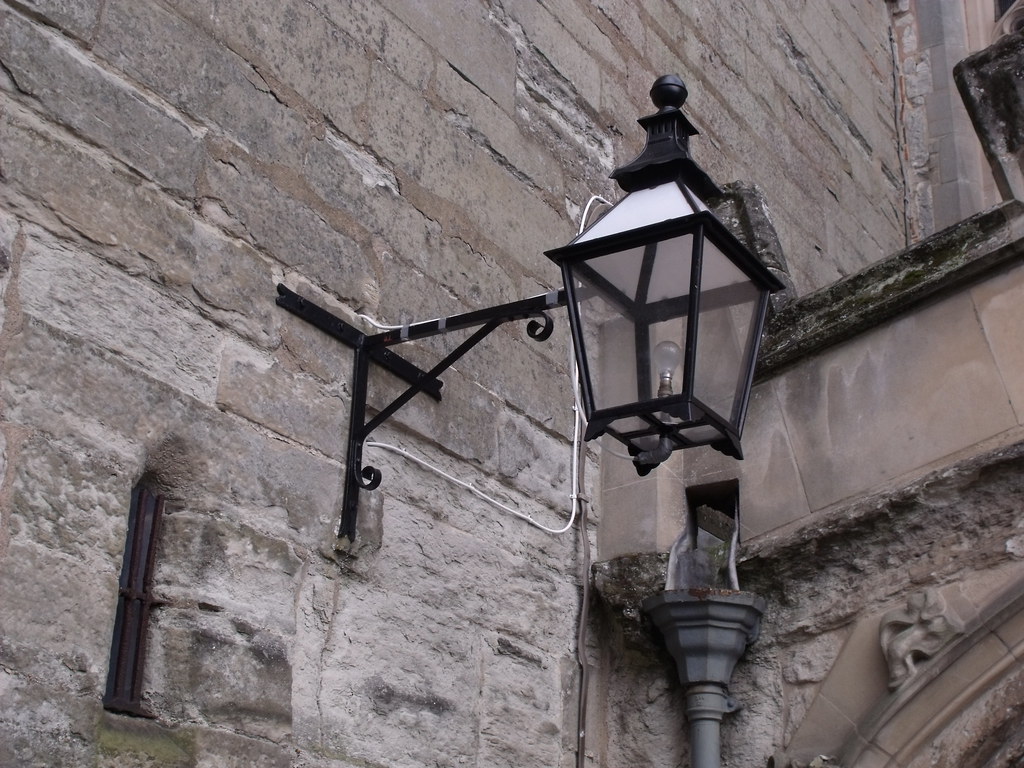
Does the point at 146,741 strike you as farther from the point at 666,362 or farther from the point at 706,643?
the point at 706,643

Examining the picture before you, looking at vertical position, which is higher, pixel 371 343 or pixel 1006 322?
pixel 1006 322

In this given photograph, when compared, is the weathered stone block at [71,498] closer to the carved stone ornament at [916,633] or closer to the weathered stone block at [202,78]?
the weathered stone block at [202,78]

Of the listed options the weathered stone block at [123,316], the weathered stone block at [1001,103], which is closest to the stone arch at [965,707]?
the weathered stone block at [1001,103]

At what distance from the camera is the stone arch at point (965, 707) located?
2.82 m

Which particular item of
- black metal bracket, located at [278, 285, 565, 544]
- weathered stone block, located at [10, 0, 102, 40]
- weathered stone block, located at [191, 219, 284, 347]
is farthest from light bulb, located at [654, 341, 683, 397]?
weathered stone block, located at [10, 0, 102, 40]

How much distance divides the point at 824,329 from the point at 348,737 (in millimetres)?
1498

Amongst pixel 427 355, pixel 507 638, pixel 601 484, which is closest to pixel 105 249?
pixel 427 355

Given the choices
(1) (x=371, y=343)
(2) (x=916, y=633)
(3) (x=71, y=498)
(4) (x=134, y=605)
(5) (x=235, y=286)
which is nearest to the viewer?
(3) (x=71, y=498)

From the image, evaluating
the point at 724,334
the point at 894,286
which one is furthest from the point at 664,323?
the point at 894,286

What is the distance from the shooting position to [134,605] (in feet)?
7.44

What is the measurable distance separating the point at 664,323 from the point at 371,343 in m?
0.70

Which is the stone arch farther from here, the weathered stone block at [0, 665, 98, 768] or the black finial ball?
the weathered stone block at [0, 665, 98, 768]

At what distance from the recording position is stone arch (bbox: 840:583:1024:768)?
2824 millimetres

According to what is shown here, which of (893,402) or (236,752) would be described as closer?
(236,752)
